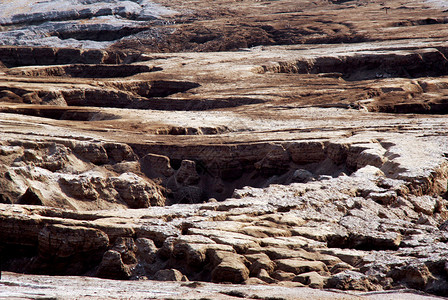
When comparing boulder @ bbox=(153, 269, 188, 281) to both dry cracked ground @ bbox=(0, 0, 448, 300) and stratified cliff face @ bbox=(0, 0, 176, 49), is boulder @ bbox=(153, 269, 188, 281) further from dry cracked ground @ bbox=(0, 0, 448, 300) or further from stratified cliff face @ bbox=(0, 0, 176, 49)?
stratified cliff face @ bbox=(0, 0, 176, 49)

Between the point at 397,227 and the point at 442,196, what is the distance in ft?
11.9

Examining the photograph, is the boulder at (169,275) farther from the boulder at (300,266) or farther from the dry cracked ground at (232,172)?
the boulder at (300,266)

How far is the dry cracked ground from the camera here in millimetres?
8578

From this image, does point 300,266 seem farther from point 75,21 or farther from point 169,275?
point 75,21

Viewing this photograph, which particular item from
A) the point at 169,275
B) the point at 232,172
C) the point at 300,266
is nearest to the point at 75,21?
the point at 232,172

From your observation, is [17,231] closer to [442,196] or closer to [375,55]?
[442,196]

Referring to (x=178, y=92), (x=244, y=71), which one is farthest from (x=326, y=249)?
(x=244, y=71)

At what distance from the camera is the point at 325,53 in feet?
110

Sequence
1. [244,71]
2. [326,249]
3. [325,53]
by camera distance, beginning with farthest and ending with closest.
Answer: [325,53] < [244,71] < [326,249]

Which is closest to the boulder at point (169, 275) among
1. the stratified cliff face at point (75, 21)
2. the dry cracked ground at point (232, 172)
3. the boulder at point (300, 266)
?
the dry cracked ground at point (232, 172)

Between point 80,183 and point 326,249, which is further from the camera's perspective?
point 80,183

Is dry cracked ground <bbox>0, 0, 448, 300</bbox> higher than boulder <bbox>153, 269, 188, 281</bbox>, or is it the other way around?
boulder <bbox>153, 269, 188, 281</bbox>

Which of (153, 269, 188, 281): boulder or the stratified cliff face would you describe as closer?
(153, 269, 188, 281): boulder

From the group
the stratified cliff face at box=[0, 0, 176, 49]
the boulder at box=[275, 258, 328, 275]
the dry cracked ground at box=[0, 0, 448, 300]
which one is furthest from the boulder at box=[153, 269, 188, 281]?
the stratified cliff face at box=[0, 0, 176, 49]
